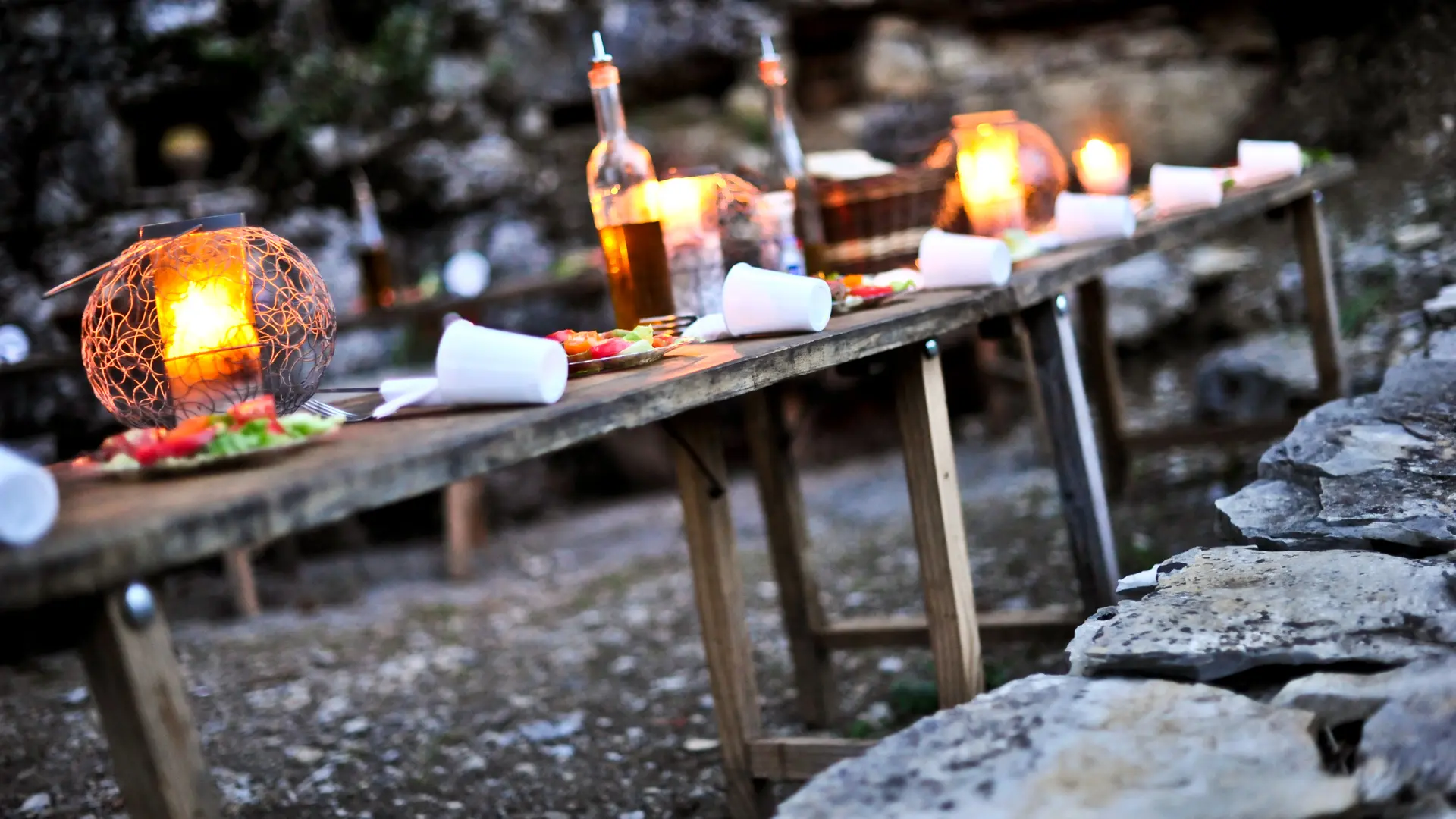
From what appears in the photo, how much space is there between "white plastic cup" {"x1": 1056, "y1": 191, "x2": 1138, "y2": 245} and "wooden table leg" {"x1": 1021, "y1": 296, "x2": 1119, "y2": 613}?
0.31 m

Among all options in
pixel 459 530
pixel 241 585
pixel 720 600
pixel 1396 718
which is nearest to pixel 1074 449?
pixel 720 600

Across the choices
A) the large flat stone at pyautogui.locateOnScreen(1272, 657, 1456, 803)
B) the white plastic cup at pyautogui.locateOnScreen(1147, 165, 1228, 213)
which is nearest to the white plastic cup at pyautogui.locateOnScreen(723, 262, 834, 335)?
the large flat stone at pyautogui.locateOnScreen(1272, 657, 1456, 803)

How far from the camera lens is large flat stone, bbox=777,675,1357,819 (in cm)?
128

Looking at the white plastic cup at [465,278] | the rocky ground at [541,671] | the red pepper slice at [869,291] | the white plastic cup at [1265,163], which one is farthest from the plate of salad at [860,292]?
the white plastic cup at [465,278]

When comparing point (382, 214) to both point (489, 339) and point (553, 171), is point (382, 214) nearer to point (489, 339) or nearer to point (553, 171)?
point (553, 171)

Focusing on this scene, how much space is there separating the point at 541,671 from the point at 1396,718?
283cm

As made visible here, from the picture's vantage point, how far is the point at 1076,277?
8.48 ft

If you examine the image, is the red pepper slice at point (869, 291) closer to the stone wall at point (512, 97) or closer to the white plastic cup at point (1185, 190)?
the white plastic cup at point (1185, 190)

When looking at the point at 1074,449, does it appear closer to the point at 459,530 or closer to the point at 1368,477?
→ the point at 1368,477

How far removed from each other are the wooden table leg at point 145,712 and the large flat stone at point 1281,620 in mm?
1064

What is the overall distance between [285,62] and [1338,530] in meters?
5.70

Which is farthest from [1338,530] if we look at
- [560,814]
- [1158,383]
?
[1158,383]

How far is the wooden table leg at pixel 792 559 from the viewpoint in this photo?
10.2ft

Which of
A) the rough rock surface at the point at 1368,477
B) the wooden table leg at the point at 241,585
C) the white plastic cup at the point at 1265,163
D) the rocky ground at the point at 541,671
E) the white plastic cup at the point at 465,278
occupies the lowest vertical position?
the rocky ground at the point at 541,671
